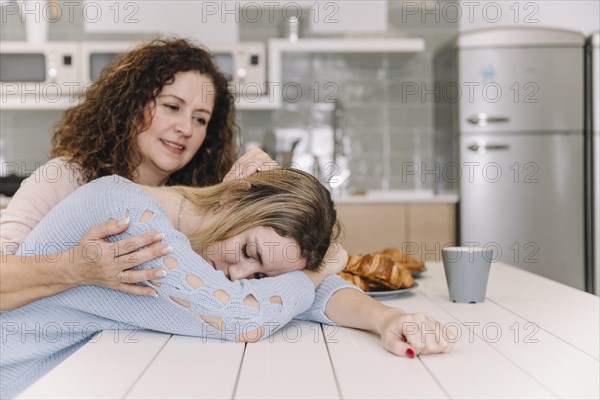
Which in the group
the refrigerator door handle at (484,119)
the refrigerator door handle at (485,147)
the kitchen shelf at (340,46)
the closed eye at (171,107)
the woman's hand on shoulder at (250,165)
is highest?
the kitchen shelf at (340,46)

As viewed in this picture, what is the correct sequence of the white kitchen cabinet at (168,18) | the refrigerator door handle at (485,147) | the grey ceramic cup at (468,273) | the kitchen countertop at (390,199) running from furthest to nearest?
the white kitchen cabinet at (168,18) < the refrigerator door handle at (485,147) < the kitchen countertop at (390,199) < the grey ceramic cup at (468,273)

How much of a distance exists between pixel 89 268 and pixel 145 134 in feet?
2.70

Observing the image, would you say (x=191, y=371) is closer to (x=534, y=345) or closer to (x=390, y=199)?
(x=534, y=345)

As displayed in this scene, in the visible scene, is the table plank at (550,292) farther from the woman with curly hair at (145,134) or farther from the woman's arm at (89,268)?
the woman's arm at (89,268)

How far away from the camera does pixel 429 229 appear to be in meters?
3.49

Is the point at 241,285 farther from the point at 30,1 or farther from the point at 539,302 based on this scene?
the point at 30,1

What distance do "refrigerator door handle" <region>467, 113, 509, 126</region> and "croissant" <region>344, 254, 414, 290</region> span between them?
7.59 ft

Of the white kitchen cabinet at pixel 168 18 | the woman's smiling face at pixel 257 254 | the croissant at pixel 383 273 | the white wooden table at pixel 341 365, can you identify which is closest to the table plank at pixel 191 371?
the white wooden table at pixel 341 365

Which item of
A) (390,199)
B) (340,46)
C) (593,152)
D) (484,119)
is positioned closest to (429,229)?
(390,199)

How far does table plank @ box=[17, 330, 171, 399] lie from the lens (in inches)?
29.9

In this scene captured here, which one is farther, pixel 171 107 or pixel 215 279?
pixel 171 107

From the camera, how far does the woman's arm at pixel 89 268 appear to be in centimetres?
105

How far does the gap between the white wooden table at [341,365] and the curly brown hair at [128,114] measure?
89 centimetres

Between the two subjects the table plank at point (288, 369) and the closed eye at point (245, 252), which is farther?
the closed eye at point (245, 252)
